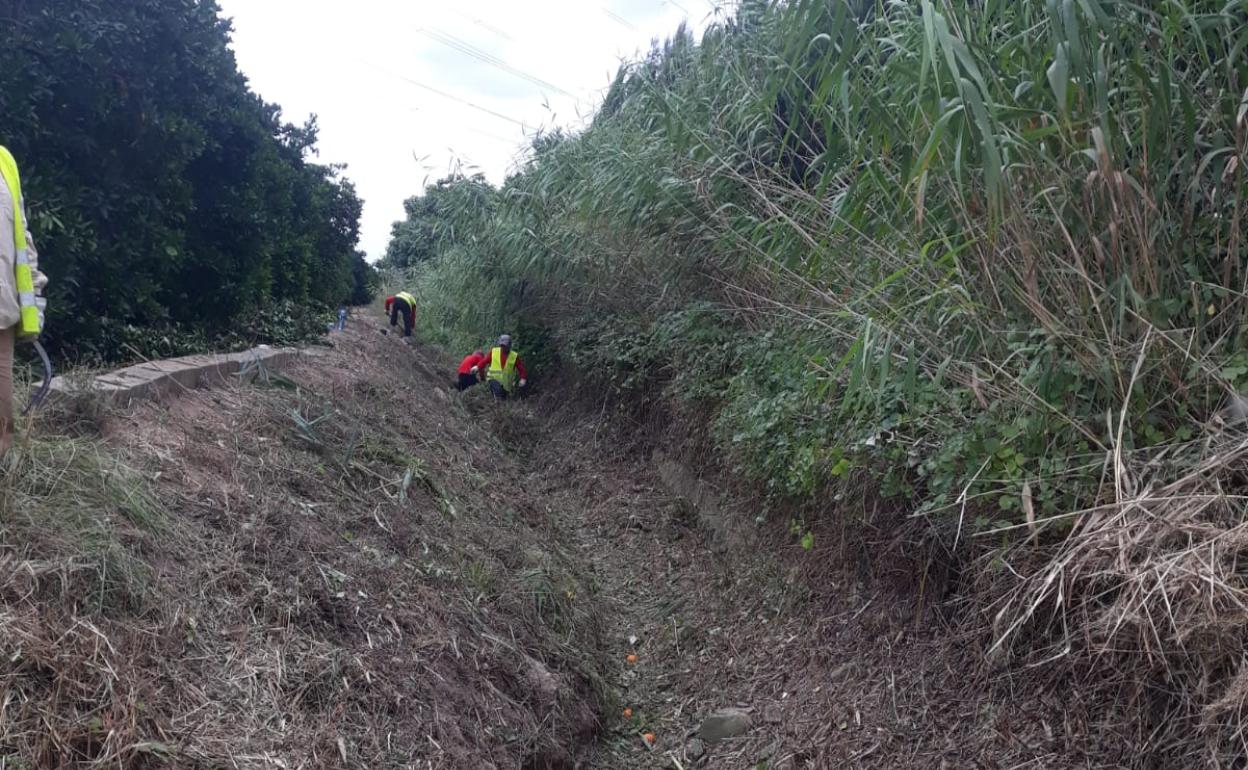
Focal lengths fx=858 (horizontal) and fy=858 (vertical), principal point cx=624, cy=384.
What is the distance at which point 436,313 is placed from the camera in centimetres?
1775

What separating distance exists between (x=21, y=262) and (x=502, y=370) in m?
8.81

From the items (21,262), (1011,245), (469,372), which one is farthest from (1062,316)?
(469,372)

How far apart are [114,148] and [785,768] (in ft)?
16.9

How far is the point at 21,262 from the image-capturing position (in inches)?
120

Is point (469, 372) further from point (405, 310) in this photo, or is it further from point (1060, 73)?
point (1060, 73)

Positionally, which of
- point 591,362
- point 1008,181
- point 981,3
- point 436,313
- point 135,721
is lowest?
point 436,313

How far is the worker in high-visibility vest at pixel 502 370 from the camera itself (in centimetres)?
1185

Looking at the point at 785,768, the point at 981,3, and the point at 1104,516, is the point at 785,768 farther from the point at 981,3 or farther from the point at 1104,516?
the point at 981,3

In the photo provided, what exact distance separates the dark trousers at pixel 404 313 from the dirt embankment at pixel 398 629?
10724 mm

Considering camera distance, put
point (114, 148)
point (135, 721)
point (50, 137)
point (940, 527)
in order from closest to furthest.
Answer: point (135, 721) < point (940, 527) < point (50, 137) < point (114, 148)

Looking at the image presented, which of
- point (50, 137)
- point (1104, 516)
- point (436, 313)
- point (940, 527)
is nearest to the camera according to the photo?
point (1104, 516)

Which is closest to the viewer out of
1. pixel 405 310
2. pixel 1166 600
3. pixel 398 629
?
pixel 1166 600

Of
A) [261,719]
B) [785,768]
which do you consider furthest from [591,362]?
[261,719]

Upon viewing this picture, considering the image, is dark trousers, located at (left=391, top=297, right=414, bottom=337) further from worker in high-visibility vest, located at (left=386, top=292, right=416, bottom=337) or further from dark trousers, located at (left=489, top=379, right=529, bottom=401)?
dark trousers, located at (left=489, top=379, right=529, bottom=401)
